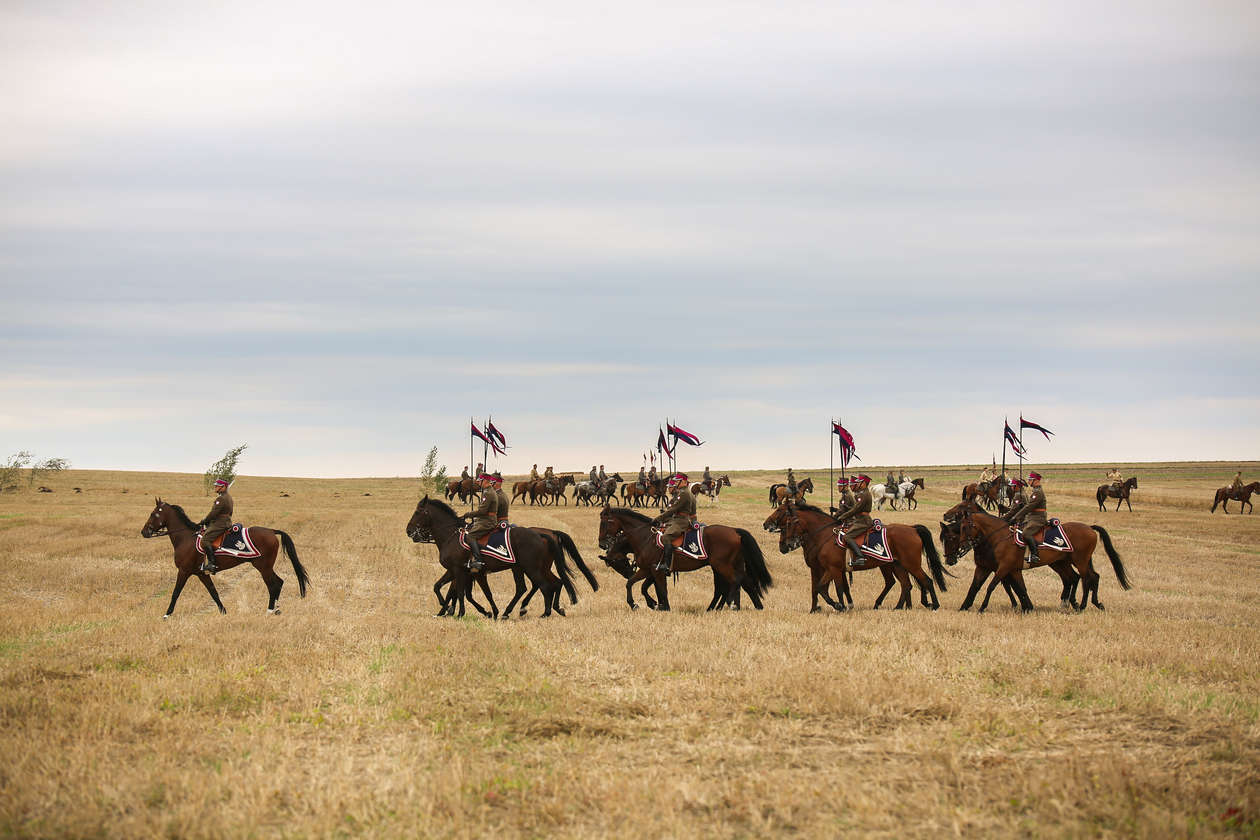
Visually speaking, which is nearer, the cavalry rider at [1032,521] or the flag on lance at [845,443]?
the cavalry rider at [1032,521]

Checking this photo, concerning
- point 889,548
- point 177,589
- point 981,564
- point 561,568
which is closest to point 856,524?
point 889,548

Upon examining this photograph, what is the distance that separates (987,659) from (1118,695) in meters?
2.31

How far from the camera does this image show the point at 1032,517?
19.1 metres

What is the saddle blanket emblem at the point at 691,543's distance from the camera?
19312 millimetres

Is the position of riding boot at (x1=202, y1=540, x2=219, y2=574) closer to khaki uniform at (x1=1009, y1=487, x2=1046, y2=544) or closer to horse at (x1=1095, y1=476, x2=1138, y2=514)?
khaki uniform at (x1=1009, y1=487, x2=1046, y2=544)

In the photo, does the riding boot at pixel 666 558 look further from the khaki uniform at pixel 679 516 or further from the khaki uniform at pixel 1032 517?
the khaki uniform at pixel 1032 517

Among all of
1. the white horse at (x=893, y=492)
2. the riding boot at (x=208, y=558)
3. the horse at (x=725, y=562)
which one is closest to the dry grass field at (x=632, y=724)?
the riding boot at (x=208, y=558)

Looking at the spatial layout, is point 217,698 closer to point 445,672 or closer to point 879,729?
point 445,672

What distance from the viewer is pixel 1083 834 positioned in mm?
6496

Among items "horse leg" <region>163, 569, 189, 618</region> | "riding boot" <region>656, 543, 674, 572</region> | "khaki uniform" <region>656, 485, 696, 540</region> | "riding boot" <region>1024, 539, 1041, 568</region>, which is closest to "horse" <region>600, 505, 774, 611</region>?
"riding boot" <region>656, 543, 674, 572</region>

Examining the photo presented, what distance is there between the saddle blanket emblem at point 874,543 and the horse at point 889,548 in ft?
0.38

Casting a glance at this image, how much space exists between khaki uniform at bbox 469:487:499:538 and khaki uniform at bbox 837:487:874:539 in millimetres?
6946

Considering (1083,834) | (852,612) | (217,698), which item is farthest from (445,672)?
(852,612)

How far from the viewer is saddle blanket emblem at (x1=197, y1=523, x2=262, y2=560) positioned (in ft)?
63.2
